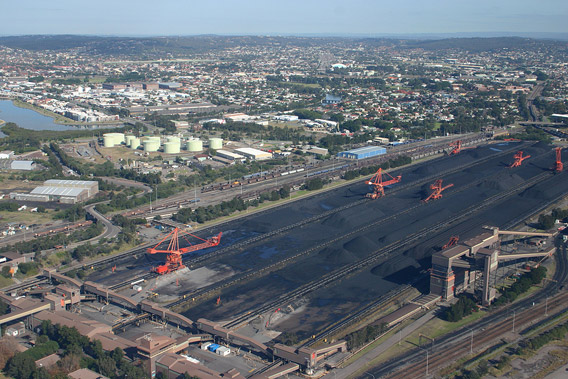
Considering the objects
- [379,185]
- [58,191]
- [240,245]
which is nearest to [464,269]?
[240,245]

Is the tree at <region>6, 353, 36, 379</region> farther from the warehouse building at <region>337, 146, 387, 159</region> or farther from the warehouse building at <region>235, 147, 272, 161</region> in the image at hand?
the warehouse building at <region>337, 146, 387, 159</region>

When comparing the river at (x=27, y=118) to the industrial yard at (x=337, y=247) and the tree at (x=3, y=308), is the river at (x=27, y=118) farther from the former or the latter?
the tree at (x=3, y=308)

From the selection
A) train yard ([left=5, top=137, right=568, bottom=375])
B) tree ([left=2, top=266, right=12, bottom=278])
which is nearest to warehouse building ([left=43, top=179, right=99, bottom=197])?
train yard ([left=5, top=137, right=568, bottom=375])

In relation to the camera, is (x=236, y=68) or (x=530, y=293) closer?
(x=530, y=293)

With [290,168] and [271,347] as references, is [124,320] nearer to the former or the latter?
[271,347]

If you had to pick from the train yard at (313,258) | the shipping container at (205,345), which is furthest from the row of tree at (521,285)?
the shipping container at (205,345)

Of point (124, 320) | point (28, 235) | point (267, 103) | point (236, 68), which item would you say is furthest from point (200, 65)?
point (124, 320)
